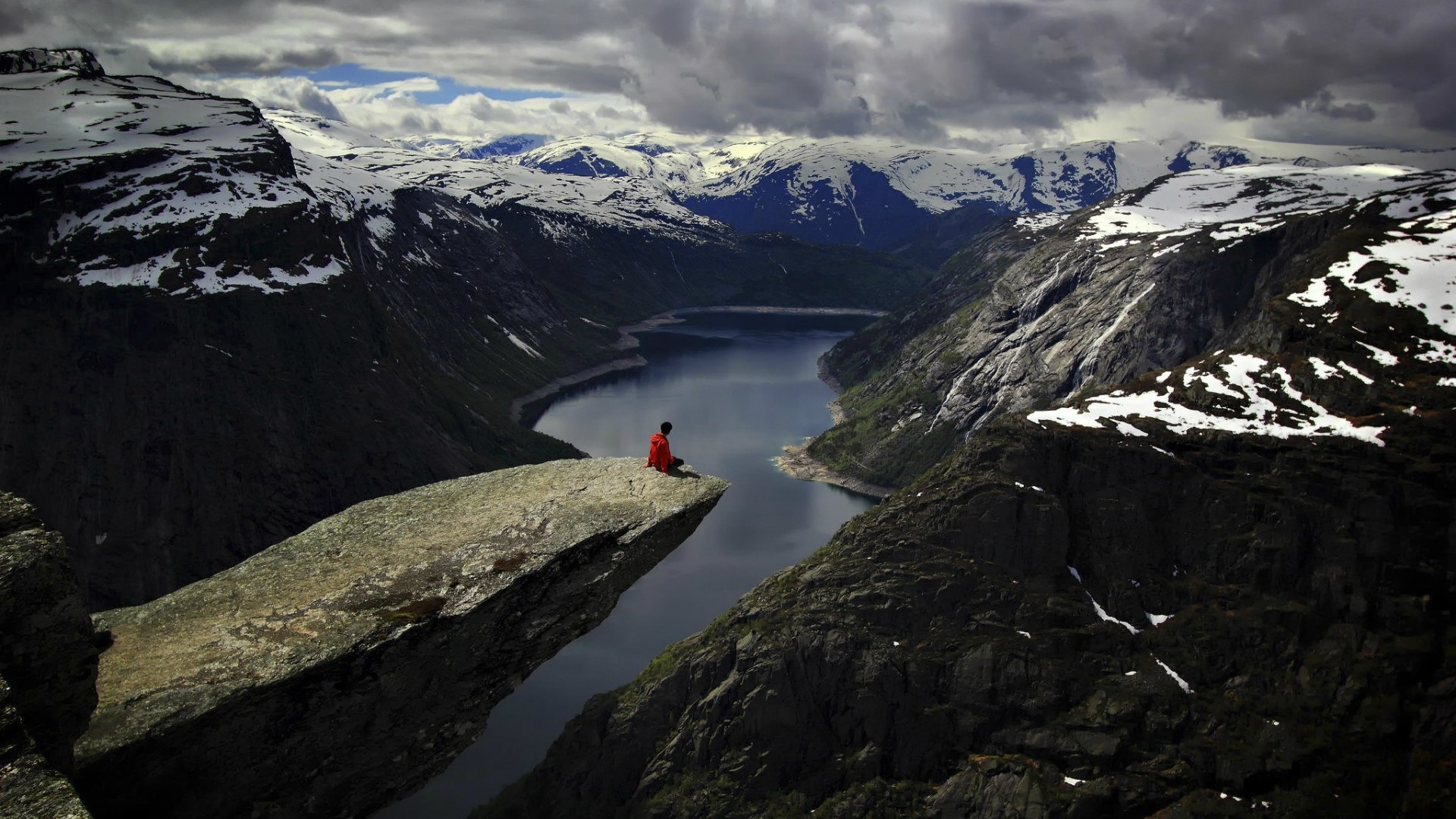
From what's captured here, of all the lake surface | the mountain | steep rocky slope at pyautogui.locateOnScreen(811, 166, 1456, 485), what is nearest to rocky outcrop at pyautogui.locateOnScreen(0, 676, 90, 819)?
the lake surface

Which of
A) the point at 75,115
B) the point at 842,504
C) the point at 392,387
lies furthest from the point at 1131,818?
the point at 75,115

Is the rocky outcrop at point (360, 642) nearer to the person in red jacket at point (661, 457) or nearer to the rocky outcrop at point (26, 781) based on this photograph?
the person in red jacket at point (661, 457)

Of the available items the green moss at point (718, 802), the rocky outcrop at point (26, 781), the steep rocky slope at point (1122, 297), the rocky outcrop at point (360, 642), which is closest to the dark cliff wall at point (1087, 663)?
the green moss at point (718, 802)

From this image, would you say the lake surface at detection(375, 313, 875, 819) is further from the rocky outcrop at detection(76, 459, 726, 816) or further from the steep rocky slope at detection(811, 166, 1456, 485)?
the rocky outcrop at detection(76, 459, 726, 816)

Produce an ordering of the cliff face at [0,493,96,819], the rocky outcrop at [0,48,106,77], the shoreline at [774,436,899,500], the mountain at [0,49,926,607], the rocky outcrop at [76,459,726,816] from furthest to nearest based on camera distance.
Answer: the shoreline at [774,436,899,500] → the rocky outcrop at [0,48,106,77] → the mountain at [0,49,926,607] → the rocky outcrop at [76,459,726,816] → the cliff face at [0,493,96,819]

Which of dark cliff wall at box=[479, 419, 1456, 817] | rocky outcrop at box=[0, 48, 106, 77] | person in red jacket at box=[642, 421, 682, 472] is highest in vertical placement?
rocky outcrop at box=[0, 48, 106, 77]

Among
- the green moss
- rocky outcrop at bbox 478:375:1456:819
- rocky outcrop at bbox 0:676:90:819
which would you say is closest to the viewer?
rocky outcrop at bbox 0:676:90:819
